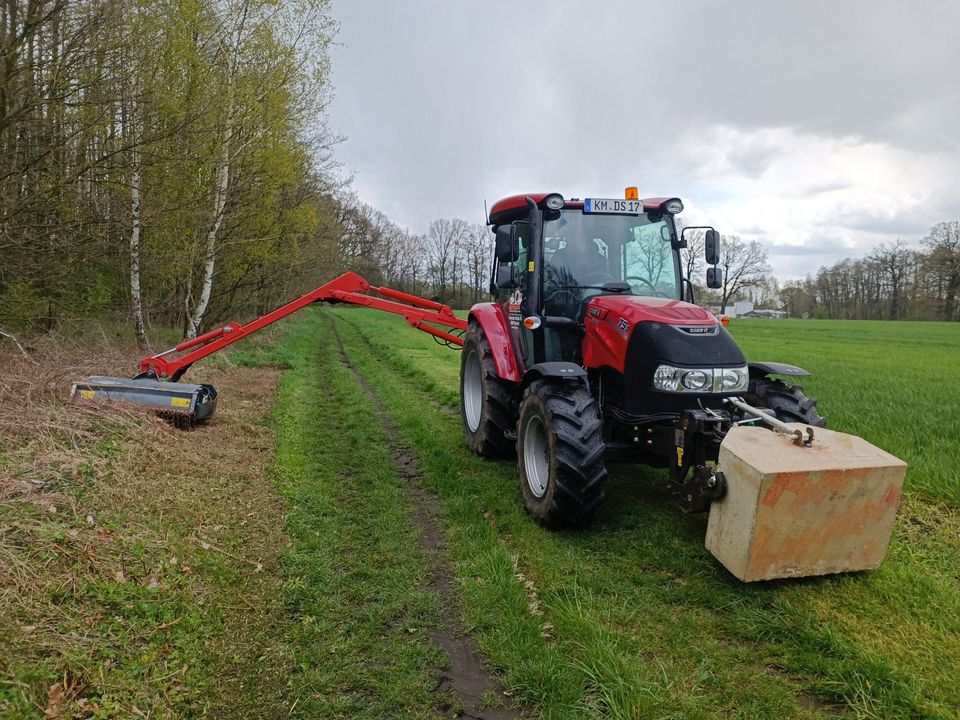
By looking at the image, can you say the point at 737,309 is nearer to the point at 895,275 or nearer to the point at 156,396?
the point at 156,396

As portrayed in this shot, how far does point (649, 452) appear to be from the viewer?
4.48 m

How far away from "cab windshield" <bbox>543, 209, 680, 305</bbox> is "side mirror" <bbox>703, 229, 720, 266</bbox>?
0.32 meters

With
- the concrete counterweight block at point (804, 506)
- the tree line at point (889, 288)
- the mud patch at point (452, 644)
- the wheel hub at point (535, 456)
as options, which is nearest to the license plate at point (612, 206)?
the wheel hub at point (535, 456)

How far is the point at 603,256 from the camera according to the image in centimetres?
542

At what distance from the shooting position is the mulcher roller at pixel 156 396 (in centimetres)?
621

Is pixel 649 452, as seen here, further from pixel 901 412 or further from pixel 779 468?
pixel 901 412

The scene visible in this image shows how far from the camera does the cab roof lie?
5.48 metres

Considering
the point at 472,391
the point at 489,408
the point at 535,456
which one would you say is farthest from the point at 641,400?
the point at 472,391

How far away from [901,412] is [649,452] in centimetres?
493

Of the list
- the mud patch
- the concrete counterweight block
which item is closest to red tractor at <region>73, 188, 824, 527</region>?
the concrete counterweight block

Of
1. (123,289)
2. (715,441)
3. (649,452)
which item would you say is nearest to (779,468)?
(715,441)

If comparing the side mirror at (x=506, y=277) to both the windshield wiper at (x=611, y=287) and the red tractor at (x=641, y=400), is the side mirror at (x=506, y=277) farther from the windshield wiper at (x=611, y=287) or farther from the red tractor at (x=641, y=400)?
the windshield wiper at (x=611, y=287)

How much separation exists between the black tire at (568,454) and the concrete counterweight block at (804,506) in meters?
0.91

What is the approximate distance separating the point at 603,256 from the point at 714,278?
1009 millimetres
